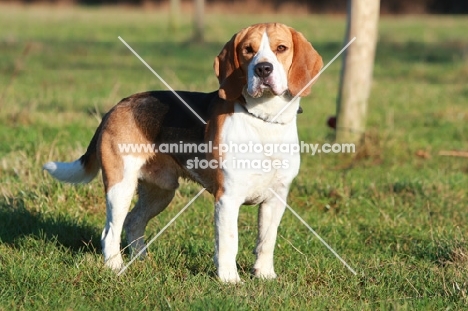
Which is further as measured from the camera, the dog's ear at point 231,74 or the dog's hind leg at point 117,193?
the dog's hind leg at point 117,193

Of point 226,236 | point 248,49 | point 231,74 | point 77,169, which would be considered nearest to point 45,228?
point 77,169

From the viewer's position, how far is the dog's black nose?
4.91 m

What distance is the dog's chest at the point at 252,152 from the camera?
509 centimetres

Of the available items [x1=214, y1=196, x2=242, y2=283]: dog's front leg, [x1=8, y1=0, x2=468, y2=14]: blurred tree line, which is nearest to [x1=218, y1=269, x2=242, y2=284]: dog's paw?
[x1=214, y1=196, x2=242, y2=283]: dog's front leg

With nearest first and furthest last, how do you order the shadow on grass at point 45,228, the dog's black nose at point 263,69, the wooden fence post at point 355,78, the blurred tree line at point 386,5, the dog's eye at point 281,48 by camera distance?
the dog's black nose at point 263,69
the dog's eye at point 281,48
the shadow on grass at point 45,228
the wooden fence post at point 355,78
the blurred tree line at point 386,5

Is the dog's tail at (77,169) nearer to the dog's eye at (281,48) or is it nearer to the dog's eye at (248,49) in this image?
the dog's eye at (248,49)

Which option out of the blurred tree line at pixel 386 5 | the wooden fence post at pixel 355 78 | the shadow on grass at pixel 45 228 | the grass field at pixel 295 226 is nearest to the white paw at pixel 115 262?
the grass field at pixel 295 226

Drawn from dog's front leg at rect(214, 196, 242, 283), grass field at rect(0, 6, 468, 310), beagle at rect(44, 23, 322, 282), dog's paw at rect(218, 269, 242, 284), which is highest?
beagle at rect(44, 23, 322, 282)

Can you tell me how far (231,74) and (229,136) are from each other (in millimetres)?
392

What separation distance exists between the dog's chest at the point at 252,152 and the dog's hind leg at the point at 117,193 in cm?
79

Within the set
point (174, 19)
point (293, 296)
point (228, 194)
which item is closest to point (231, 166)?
point (228, 194)

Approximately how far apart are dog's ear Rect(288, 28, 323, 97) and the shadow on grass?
1.92m

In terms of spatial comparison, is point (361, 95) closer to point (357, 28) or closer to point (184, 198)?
point (357, 28)

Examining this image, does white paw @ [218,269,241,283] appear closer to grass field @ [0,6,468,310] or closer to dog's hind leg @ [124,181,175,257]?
grass field @ [0,6,468,310]
